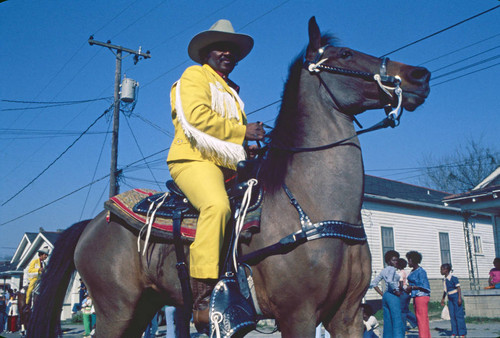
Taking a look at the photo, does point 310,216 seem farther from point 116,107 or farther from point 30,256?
point 30,256

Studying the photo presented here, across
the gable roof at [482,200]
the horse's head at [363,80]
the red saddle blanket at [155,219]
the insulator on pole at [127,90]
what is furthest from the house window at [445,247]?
the horse's head at [363,80]

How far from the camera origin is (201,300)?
3.44 metres

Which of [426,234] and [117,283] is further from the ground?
[426,234]

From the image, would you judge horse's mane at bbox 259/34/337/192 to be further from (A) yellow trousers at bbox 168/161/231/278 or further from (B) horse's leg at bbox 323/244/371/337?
(B) horse's leg at bbox 323/244/371/337

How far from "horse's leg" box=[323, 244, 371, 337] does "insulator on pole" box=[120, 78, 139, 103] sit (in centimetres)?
1770

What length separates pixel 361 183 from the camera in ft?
10.8

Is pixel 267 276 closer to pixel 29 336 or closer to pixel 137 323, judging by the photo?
pixel 137 323

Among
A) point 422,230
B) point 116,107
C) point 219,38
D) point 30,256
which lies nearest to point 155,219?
point 219,38

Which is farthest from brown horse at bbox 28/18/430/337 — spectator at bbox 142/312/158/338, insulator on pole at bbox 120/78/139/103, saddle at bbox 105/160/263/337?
insulator on pole at bbox 120/78/139/103

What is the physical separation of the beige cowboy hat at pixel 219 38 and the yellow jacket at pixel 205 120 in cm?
29

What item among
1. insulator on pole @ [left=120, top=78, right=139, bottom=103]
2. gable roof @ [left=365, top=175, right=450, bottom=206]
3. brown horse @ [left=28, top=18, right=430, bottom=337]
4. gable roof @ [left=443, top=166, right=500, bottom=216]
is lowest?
brown horse @ [left=28, top=18, right=430, bottom=337]

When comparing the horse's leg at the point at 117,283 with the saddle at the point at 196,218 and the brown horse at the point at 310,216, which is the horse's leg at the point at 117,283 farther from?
the saddle at the point at 196,218

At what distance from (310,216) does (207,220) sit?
742mm

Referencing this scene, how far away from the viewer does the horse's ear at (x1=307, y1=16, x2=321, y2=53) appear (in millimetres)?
3627
